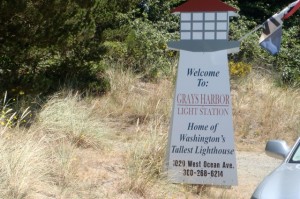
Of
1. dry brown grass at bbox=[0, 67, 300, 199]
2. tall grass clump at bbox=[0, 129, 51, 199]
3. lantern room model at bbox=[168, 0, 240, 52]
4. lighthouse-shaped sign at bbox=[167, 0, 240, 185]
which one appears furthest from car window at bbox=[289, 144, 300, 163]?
tall grass clump at bbox=[0, 129, 51, 199]

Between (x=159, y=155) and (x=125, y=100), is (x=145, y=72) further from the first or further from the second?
(x=159, y=155)

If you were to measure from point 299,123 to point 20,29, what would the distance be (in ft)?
21.2

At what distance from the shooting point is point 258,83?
16.6 meters

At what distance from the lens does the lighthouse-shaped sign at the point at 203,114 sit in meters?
8.41

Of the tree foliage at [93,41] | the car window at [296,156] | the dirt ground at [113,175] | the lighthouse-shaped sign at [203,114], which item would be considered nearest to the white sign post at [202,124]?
the lighthouse-shaped sign at [203,114]

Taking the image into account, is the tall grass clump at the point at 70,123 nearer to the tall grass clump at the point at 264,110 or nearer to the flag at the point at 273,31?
the flag at the point at 273,31

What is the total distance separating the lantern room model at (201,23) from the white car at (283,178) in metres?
2.26

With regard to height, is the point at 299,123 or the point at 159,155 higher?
the point at 159,155

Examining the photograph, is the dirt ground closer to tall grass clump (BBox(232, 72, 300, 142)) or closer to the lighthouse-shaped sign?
the lighthouse-shaped sign

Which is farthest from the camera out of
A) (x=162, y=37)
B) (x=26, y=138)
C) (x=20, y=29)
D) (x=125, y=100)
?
(x=162, y=37)

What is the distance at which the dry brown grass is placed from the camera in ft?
24.4

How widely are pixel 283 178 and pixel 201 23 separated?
335cm

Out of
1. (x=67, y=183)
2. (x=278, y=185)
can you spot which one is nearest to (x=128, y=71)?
(x=67, y=183)

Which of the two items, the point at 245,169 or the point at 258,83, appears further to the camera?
the point at 258,83
